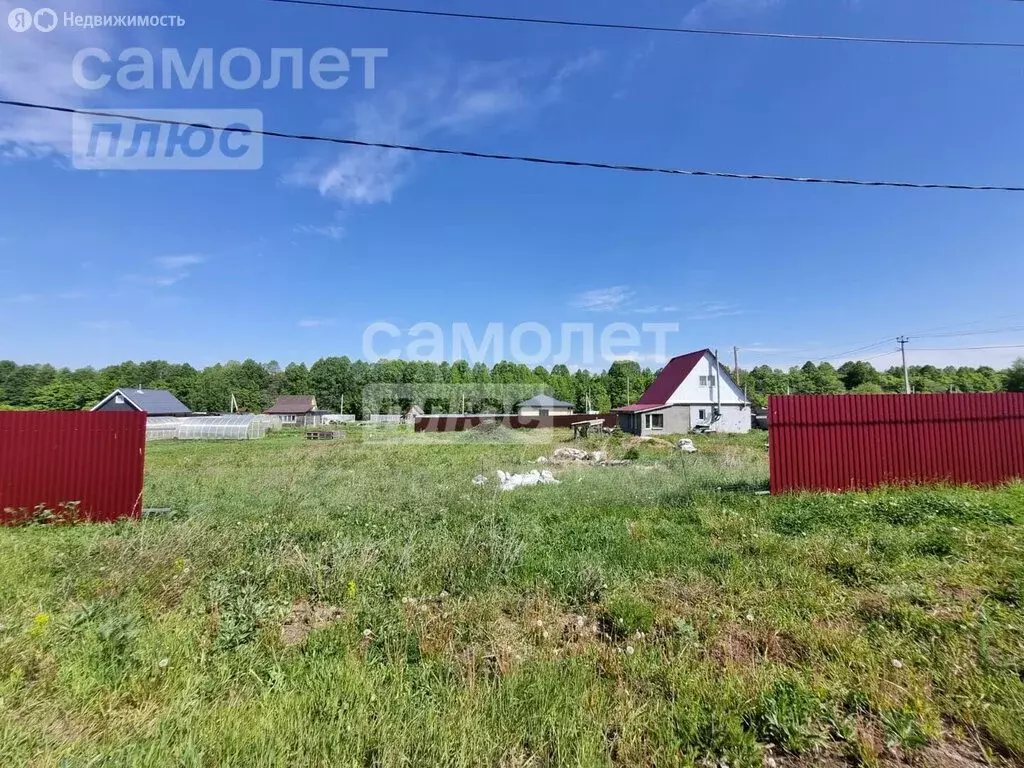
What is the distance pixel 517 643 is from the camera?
3039mm

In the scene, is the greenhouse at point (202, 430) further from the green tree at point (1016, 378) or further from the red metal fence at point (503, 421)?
the green tree at point (1016, 378)

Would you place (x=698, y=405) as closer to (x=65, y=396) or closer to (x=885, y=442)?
(x=885, y=442)

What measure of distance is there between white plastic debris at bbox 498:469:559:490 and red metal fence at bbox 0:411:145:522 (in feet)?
22.4

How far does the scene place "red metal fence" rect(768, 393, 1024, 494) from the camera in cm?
784

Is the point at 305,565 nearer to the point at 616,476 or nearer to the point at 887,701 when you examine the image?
the point at 887,701

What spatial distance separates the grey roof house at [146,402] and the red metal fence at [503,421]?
2532 centimetres

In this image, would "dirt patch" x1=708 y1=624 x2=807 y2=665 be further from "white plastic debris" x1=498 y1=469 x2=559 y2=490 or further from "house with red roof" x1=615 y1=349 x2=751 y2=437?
"house with red roof" x1=615 y1=349 x2=751 y2=437

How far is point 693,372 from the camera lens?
2864cm

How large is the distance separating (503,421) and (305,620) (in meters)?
35.8

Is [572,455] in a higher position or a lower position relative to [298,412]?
lower

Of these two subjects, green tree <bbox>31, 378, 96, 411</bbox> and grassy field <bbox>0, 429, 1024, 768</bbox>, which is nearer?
grassy field <bbox>0, 429, 1024, 768</bbox>

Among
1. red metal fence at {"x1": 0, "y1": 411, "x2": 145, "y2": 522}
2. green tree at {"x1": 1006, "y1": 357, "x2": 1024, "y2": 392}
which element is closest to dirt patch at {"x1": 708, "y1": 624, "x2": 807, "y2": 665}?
red metal fence at {"x1": 0, "y1": 411, "x2": 145, "y2": 522}

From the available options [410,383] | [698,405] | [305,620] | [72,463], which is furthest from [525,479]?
[410,383]

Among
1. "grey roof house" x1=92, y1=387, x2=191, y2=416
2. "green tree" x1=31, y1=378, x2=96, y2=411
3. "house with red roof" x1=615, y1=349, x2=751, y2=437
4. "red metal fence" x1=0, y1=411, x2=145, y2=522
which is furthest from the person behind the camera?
"green tree" x1=31, y1=378, x2=96, y2=411
